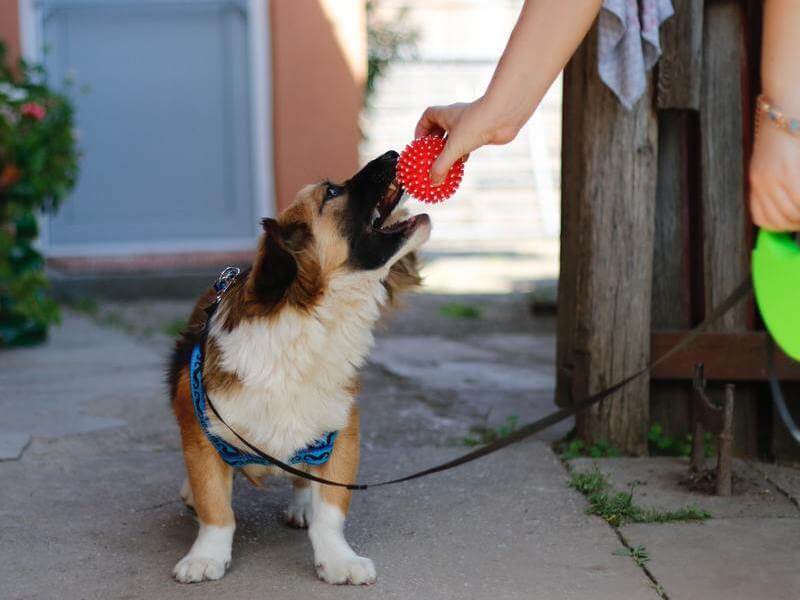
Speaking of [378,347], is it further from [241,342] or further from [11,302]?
[241,342]

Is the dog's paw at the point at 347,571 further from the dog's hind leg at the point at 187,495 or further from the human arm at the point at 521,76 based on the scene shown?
the human arm at the point at 521,76

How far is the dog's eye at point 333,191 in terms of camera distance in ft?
10.6

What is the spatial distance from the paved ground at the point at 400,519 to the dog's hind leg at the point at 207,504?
0.07 m

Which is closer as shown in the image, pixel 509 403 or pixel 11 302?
pixel 509 403

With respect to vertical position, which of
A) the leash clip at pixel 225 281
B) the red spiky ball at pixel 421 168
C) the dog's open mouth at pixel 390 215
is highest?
the red spiky ball at pixel 421 168

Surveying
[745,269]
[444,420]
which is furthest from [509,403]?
[745,269]

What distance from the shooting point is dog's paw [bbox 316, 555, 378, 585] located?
9.95 feet

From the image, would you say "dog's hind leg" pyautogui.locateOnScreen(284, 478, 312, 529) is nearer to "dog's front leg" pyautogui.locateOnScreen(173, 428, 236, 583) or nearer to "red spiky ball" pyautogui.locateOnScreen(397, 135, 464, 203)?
"dog's front leg" pyautogui.locateOnScreen(173, 428, 236, 583)

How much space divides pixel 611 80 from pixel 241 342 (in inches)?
67.2

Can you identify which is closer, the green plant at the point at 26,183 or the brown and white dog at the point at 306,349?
the brown and white dog at the point at 306,349

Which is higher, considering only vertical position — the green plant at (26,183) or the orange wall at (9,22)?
the orange wall at (9,22)

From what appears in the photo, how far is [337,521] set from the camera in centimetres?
312

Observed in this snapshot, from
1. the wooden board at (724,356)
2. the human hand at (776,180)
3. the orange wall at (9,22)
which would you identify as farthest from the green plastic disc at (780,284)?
the orange wall at (9,22)

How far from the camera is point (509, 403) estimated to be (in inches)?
211
